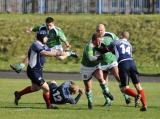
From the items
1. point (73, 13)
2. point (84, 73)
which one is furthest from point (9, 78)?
point (73, 13)

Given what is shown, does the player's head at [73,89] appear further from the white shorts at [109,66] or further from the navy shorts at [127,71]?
the navy shorts at [127,71]

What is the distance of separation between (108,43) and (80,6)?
3257 cm

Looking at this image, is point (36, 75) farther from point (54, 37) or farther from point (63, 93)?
point (54, 37)

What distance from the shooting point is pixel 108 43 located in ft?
66.6

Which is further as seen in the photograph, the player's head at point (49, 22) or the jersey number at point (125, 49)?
the player's head at point (49, 22)

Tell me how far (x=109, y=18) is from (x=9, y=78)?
14179mm

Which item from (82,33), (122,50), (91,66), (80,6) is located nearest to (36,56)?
(91,66)

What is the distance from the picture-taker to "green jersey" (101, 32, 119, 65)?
2036cm

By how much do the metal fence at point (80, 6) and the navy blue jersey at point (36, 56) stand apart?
1268 inches

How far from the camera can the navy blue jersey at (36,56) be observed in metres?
19.4

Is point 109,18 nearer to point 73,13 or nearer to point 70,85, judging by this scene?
point 73,13

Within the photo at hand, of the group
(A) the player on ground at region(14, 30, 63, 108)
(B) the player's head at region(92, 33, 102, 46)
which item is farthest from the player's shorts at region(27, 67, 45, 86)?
(B) the player's head at region(92, 33, 102, 46)

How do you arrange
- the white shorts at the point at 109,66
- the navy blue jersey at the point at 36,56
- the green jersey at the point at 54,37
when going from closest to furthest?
the navy blue jersey at the point at 36,56, the white shorts at the point at 109,66, the green jersey at the point at 54,37

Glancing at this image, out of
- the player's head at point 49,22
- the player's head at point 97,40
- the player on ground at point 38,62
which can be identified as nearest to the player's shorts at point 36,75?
the player on ground at point 38,62
